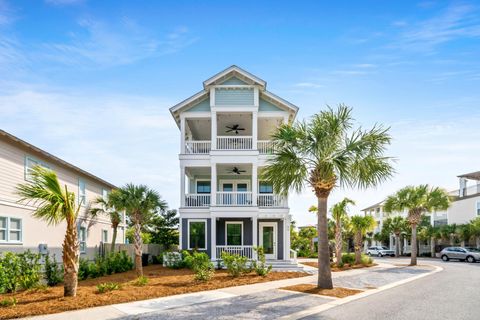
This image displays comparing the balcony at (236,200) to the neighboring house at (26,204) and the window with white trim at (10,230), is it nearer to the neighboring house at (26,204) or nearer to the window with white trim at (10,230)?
the neighboring house at (26,204)

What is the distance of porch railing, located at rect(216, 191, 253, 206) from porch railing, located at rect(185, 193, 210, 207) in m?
0.97

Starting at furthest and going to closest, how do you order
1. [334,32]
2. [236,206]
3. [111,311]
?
[236,206]
[334,32]
[111,311]

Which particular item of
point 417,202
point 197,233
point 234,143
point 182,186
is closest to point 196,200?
point 182,186

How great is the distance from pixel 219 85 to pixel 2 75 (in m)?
12.7

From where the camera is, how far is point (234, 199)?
25.7m

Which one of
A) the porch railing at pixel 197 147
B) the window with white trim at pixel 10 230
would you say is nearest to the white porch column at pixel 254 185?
the porch railing at pixel 197 147

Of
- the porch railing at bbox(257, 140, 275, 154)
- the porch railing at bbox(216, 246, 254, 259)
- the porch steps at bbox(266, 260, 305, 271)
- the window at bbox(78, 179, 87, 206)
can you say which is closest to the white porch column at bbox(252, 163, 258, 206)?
the porch railing at bbox(257, 140, 275, 154)

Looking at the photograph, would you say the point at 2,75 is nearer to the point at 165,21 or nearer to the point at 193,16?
the point at 165,21

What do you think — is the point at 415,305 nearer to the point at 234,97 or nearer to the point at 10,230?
the point at 10,230

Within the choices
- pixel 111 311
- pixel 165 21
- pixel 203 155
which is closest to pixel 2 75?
pixel 165 21

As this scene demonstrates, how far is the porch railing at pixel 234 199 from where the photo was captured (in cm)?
2534

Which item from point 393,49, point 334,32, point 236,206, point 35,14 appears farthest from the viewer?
point 236,206

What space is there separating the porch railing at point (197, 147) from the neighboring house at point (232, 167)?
0.22ft

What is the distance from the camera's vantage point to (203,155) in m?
25.8
